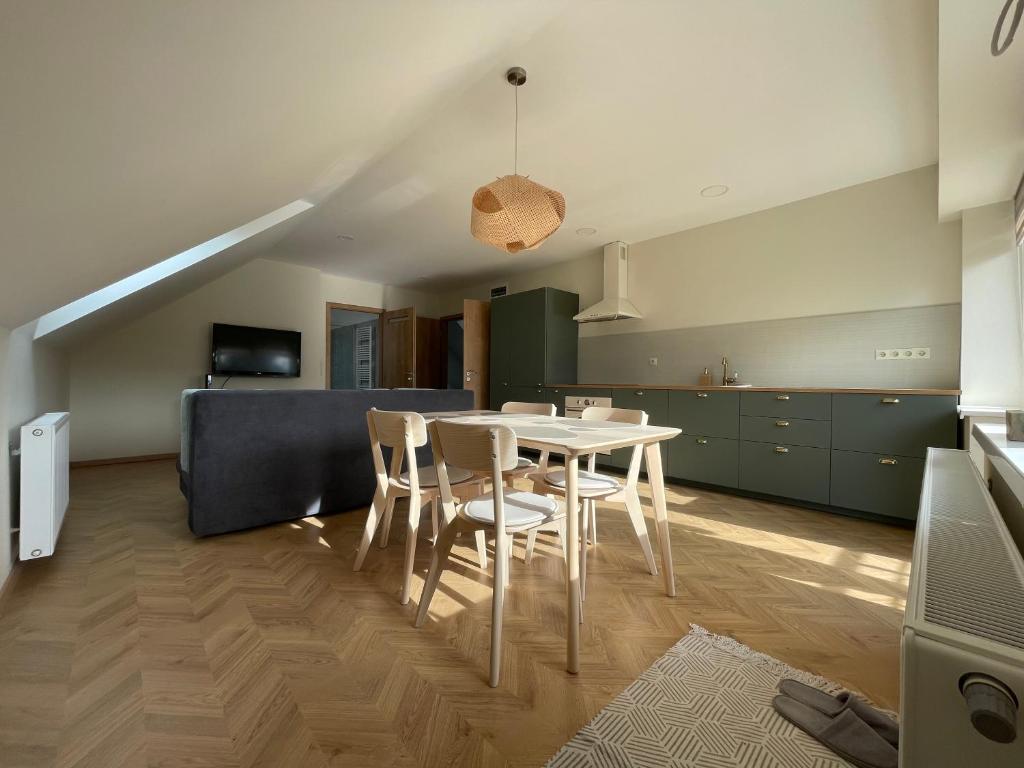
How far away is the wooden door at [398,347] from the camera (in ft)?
21.4

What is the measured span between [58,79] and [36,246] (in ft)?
2.82

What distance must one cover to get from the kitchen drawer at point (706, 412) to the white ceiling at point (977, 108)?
1.87 metres

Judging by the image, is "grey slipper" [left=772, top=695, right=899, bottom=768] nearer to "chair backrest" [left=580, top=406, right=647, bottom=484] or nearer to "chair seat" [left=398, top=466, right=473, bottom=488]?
"chair backrest" [left=580, top=406, right=647, bottom=484]

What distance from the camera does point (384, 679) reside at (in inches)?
51.7

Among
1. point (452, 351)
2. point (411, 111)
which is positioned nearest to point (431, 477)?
point (411, 111)

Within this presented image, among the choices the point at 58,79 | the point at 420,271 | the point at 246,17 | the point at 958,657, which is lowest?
the point at 958,657

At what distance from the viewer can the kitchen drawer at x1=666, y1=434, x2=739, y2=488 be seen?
360cm

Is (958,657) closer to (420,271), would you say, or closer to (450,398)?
(450,398)

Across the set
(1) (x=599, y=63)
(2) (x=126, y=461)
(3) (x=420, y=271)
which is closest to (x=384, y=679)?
(1) (x=599, y=63)

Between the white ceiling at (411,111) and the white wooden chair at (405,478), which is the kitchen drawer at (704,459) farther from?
the white wooden chair at (405,478)

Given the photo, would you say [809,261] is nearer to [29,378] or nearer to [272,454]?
[272,454]

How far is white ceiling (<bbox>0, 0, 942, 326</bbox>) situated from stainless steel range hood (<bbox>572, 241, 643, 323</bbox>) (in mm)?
834

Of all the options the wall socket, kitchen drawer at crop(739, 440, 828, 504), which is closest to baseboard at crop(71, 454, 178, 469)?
kitchen drawer at crop(739, 440, 828, 504)

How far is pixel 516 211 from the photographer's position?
2084mm
